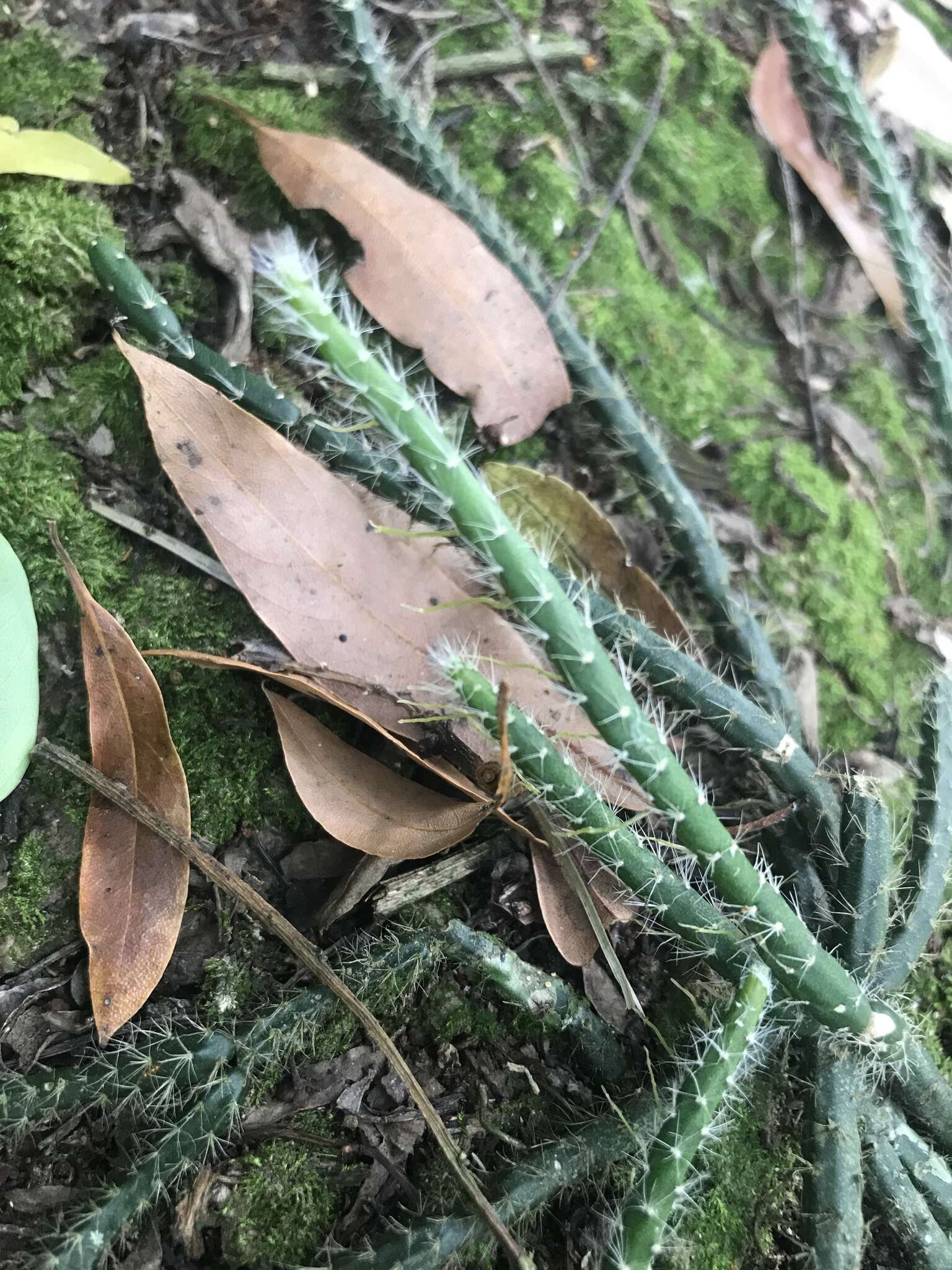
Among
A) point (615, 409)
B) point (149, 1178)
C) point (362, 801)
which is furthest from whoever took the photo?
point (615, 409)

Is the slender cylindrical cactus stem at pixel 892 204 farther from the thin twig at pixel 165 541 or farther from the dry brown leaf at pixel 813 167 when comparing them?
the thin twig at pixel 165 541

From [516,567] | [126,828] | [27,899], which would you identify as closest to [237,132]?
[516,567]

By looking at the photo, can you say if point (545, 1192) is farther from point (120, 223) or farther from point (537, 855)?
point (120, 223)

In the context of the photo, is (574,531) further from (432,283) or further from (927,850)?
(927,850)

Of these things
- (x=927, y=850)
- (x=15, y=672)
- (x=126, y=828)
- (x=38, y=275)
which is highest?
(x=927, y=850)

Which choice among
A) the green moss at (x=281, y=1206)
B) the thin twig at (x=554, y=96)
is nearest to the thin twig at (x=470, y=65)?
the thin twig at (x=554, y=96)

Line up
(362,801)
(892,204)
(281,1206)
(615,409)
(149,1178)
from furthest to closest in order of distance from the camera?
(892,204)
(615,409)
(362,801)
(281,1206)
(149,1178)

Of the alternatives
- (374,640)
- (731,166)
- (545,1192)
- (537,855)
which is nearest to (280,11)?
(731,166)

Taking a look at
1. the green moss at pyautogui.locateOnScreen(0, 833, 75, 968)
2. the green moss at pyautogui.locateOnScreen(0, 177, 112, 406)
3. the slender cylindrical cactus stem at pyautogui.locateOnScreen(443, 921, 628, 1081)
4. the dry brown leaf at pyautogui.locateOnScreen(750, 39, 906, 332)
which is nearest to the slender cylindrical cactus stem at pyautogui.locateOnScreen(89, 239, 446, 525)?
the green moss at pyautogui.locateOnScreen(0, 177, 112, 406)
